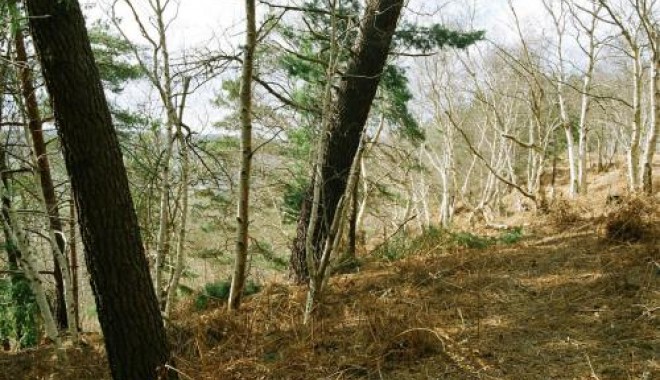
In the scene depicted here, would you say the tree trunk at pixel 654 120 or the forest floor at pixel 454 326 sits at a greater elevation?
the tree trunk at pixel 654 120

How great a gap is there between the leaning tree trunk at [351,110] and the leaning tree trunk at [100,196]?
2.90 m

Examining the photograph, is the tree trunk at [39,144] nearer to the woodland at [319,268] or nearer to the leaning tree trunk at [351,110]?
the woodland at [319,268]

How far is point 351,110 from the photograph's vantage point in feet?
21.3

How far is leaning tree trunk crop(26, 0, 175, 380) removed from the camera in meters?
3.41

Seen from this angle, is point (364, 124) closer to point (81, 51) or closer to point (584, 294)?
point (584, 294)

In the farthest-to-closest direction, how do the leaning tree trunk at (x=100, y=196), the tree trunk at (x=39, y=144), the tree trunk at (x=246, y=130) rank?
the tree trunk at (x=39, y=144) < the tree trunk at (x=246, y=130) < the leaning tree trunk at (x=100, y=196)

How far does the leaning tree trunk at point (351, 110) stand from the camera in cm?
638

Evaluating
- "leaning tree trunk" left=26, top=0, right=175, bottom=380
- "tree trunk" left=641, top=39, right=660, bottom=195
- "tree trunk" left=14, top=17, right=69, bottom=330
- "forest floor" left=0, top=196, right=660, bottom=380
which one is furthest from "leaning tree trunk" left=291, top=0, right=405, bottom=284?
"tree trunk" left=641, top=39, right=660, bottom=195

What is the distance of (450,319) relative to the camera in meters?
4.61

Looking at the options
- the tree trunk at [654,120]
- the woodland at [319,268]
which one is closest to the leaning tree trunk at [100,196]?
the woodland at [319,268]

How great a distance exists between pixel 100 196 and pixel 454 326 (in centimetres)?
317

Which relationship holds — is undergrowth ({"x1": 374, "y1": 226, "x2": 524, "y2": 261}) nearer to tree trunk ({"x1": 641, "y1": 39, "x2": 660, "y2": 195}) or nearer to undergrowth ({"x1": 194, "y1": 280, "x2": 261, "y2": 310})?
undergrowth ({"x1": 194, "y1": 280, "x2": 261, "y2": 310})

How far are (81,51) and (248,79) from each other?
5.48 feet

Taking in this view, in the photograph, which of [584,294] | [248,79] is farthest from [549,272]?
[248,79]
